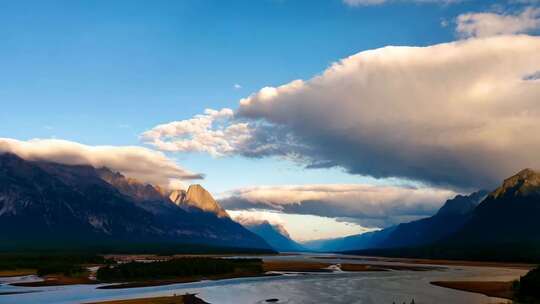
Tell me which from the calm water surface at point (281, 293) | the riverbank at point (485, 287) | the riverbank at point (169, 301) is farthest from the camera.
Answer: the riverbank at point (485, 287)

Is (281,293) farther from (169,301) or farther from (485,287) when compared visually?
(485,287)

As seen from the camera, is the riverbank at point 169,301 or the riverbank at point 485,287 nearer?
the riverbank at point 169,301

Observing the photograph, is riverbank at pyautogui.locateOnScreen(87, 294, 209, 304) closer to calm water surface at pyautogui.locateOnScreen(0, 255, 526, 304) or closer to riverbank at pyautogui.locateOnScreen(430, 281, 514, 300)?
calm water surface at pyautogui.locateOnScreen(0, 255, 526, 304)

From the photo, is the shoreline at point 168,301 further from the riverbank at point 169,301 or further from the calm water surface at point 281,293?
the calm water surface at point 281,293

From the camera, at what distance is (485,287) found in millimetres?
148375

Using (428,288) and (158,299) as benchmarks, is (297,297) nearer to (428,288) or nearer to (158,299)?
(158,299)

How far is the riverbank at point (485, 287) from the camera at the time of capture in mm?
132175

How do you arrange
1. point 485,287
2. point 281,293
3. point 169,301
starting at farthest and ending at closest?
Result: 1. point 485,287
2. point 281,293
3. point 169,301

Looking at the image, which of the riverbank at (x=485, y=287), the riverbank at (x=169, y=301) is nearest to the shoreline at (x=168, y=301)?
the riverbank at (x=169, y=301)

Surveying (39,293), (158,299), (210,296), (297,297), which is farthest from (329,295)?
(39,293)

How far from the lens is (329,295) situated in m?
131

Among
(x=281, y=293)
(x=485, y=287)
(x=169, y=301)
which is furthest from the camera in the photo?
(x=485, y=287)

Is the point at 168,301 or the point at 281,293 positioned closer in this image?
the point at 168,301

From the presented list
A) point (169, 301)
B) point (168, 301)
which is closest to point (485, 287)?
point (169, 301)
